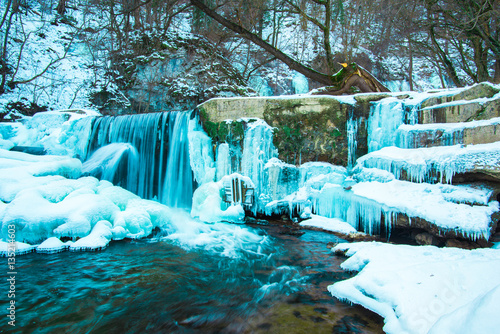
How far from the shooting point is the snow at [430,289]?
1.52 m

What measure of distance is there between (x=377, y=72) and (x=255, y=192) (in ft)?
55.1

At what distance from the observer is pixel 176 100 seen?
1305 centimetres

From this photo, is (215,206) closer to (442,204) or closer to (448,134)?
(442,204)

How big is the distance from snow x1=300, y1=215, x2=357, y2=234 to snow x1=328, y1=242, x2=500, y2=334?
1.86 metres

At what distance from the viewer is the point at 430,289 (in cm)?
212

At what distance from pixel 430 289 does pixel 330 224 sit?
3.07 meters

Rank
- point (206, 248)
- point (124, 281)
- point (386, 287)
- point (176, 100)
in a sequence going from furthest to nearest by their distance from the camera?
point (176, 100) < point (206, 248) < point (124, 281) < point (386, 287)

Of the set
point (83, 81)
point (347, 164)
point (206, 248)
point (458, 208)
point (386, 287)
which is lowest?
point (206, 248)

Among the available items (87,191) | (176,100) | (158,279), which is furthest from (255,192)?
(176,100)

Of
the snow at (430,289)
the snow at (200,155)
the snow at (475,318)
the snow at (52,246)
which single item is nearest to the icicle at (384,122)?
the snow at (430,289)

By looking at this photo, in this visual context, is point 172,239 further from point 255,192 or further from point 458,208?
point 458,208

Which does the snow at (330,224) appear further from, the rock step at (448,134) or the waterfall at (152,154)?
the waterfall at (152,154)

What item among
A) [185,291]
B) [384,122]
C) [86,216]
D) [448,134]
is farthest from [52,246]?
[448,134]

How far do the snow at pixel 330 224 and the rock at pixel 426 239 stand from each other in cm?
102
